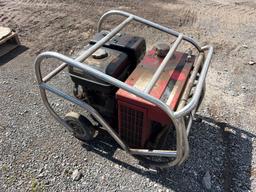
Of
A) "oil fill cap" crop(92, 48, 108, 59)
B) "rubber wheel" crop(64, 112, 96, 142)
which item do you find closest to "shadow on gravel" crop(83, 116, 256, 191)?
"rubber wheel" crop(64, 112, 96, 142)

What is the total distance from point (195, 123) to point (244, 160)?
647 mm

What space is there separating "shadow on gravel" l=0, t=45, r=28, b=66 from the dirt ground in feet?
0.11

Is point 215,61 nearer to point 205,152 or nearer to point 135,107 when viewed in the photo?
point 205,152

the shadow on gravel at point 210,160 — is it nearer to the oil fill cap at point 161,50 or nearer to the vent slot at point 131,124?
the vent slot at point 131,124

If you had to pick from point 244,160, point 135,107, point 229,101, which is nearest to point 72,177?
point 135,107

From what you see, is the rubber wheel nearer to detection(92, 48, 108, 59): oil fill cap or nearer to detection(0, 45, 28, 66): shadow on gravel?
detection(92, 48, 108, 59): oil fill cap

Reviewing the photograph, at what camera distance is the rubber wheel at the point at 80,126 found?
2596 millimetres

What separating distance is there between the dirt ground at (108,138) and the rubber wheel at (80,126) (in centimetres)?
14

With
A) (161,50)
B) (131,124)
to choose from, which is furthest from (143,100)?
(161,50)

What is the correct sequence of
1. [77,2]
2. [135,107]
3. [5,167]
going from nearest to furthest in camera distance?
[135,107], [5,167], [77,2]

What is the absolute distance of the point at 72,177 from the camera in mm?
2527

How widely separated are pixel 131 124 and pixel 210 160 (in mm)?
955

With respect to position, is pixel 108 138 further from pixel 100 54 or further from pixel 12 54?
pixel 12 54

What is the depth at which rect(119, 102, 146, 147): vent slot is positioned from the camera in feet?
7.19
